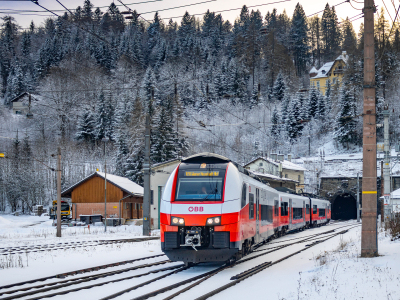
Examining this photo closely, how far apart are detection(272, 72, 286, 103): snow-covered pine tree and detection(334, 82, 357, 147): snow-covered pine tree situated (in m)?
31.0

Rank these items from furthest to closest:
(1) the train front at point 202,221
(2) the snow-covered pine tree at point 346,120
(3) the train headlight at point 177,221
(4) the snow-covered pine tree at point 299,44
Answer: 1. (4) the snow-covered pine tree at point 299,44
2. (2) the snow-covered pine tree at point 346,120
3. (3) the train headlight at point 177,221
4. (1) the train front at point 202,221

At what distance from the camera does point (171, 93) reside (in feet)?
368

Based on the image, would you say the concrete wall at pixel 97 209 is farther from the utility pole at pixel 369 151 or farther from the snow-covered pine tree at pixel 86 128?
the utility pole at pixel 369 151

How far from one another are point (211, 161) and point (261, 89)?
11266 centimetres

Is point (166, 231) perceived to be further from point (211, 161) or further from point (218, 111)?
point (218, 111)

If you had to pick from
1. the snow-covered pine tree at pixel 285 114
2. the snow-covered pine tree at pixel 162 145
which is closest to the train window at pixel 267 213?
the snow-covered pine tree at pixel 162 145

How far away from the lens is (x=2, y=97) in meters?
131

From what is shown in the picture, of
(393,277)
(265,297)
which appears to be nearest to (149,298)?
(265,297)

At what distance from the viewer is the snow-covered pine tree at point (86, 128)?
297ft

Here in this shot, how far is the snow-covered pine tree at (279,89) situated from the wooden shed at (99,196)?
69.1m

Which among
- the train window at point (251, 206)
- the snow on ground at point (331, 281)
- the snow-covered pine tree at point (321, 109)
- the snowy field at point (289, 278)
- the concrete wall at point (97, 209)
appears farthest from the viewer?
the snow-covered pine tree at point (321, 109)

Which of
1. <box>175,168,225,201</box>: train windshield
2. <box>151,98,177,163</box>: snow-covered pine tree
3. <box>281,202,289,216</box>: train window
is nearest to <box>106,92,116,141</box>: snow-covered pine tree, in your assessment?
<box>151,98,177,163</box>: snow-covered pine tree

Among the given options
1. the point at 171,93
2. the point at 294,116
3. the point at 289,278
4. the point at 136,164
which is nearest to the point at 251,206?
the point at 289,278

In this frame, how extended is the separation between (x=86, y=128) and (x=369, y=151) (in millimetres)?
83644
